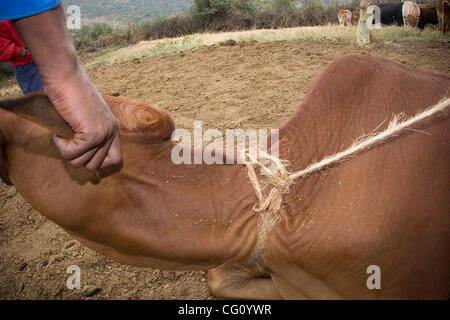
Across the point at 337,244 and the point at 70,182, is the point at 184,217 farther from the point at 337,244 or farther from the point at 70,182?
the point at 337,244

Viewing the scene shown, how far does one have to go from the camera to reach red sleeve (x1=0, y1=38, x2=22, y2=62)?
2609 mm

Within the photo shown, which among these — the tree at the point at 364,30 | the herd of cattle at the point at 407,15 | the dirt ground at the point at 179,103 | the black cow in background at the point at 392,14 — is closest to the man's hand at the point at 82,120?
the dirt ground at the point at 179,103

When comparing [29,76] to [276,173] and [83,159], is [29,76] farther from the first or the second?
[276,173]

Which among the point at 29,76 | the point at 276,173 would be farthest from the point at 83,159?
the point at 29,76

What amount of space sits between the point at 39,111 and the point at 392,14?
16.9m

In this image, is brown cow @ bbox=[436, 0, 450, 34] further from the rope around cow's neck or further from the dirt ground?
the rope around cow's neck

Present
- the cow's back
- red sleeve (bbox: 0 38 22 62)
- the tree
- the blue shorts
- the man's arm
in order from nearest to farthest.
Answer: the man's arm
the cow's back
red sleeve (bbox: 0 38 22 62)
the blue shorts
the tree

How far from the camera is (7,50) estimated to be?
2613 millimetres

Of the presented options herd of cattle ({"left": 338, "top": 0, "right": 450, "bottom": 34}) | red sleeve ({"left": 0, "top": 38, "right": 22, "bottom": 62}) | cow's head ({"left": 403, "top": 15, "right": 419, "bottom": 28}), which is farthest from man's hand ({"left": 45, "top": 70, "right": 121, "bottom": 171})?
cow's head ({"left": 403, "top": 15, "right": 419, "bottom": 28})

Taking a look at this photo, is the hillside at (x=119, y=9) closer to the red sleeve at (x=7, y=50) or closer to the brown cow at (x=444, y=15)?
the brown cow at (x=444, y=15)

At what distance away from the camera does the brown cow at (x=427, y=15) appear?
12727mm
